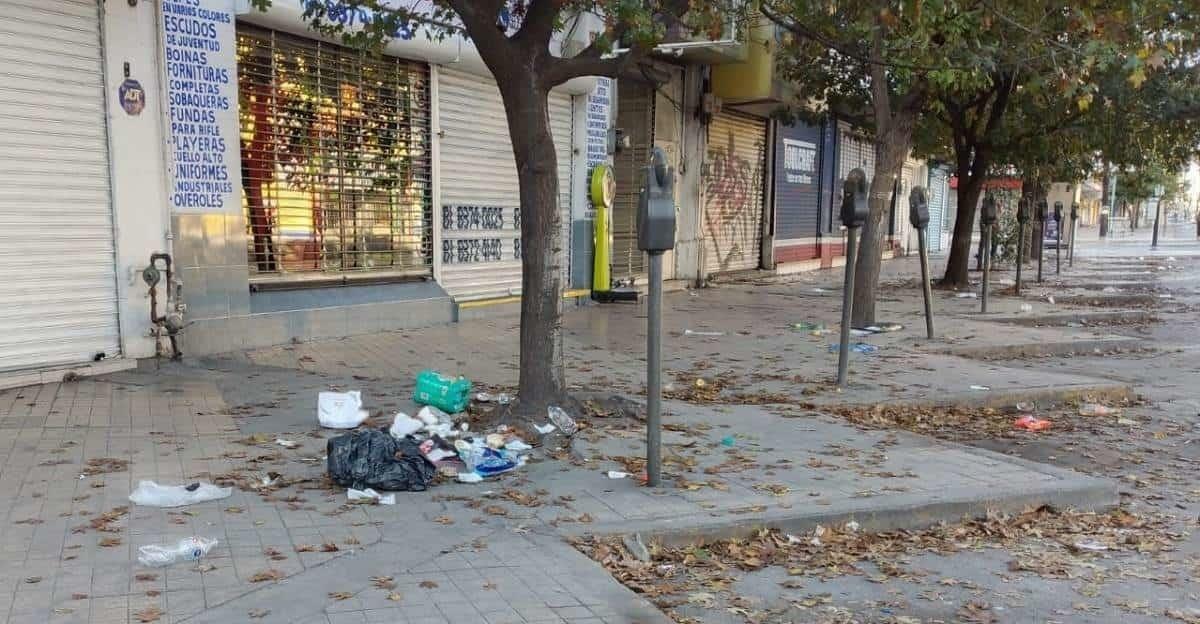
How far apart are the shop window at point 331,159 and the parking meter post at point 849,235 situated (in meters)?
5.35

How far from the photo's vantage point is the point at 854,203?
833 cm

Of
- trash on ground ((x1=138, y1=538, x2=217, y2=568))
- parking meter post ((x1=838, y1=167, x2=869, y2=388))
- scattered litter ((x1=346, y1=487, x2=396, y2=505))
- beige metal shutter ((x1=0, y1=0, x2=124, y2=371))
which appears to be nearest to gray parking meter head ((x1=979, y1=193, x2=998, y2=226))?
parking meter post ((x1=838, y1=167, x2=869, y2=388))

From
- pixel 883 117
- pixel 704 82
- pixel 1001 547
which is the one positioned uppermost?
pixel 704 82

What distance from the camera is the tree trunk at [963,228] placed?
57.1 ft

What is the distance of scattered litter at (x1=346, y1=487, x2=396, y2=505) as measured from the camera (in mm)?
4680

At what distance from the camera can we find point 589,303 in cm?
1393

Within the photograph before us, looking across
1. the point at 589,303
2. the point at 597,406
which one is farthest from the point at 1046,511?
the point at 589,303

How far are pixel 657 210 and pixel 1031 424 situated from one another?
462 cm

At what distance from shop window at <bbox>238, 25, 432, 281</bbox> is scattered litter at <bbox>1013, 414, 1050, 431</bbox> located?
7.14 meters

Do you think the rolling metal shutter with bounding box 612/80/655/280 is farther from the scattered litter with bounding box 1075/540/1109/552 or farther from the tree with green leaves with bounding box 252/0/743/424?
the scattered litter with bounding box 1075/540/1109/552

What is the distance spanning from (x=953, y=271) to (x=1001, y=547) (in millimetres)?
14601

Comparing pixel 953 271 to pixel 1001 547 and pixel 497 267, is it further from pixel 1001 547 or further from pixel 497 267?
pixel 1001 547

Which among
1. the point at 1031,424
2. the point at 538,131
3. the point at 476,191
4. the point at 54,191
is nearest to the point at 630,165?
the point at 476,191

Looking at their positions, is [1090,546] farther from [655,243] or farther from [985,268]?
[985,268]
